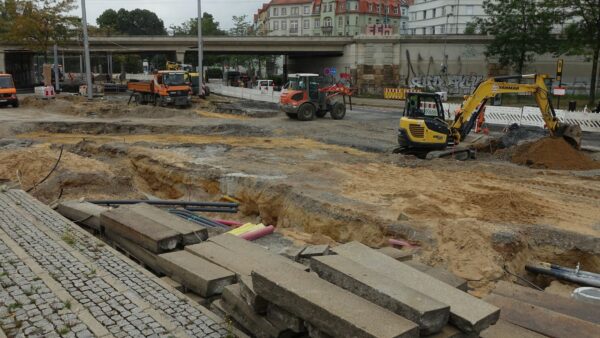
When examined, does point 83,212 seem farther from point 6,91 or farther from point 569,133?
point 6,91

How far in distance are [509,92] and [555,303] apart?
41.4ft

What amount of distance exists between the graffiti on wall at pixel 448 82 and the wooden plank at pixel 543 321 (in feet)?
167

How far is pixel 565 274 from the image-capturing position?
8156mm

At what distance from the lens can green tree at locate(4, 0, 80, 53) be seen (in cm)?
4431

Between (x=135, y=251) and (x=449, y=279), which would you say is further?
(x=135, y=251)

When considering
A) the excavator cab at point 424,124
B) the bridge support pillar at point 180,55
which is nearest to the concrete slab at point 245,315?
the excavator cab at point 424,124

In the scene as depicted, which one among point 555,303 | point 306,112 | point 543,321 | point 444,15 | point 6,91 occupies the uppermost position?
point 444,15

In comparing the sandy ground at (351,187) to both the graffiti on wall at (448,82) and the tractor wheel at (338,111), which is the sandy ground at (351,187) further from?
the graffiti on wall at (448,82)

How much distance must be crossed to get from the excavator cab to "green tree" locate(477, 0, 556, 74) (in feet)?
106

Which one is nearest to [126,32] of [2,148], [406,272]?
[2,148]

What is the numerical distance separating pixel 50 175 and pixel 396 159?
1053 cm

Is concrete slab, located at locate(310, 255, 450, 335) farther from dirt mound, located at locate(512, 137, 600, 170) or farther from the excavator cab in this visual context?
dirt mound, located at locate(512, 137, 600, 170)

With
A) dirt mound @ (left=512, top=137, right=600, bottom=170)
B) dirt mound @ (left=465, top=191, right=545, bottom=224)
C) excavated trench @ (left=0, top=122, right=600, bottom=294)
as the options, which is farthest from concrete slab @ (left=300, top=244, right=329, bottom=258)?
dirt mound @ (left=512, top=137, right=600, bottom=170)

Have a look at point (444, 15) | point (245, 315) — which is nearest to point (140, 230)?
point (245, 315)
